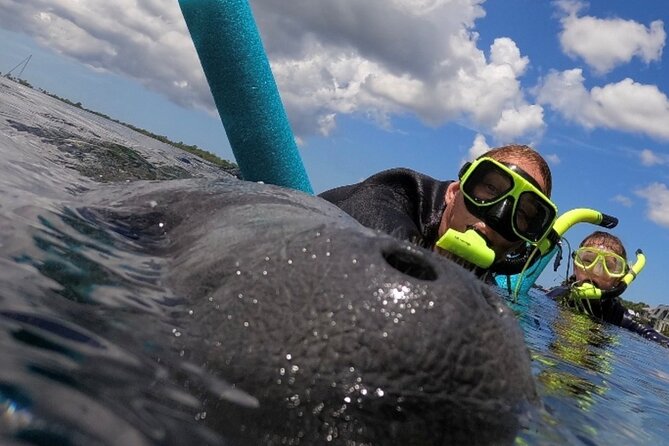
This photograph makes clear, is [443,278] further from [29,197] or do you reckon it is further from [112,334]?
[29,197]

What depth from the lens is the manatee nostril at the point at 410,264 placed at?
204 centimetres

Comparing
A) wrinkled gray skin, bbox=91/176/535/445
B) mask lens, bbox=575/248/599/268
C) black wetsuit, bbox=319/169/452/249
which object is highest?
mask lens, bbox=575/248/599/268

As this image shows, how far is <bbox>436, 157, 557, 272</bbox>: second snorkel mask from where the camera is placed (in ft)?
19.0

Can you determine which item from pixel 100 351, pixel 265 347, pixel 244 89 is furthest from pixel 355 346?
pixel 244 89

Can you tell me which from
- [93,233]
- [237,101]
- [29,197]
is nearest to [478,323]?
[93,233]

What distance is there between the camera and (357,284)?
75.5 inches

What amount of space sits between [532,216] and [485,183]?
53cm

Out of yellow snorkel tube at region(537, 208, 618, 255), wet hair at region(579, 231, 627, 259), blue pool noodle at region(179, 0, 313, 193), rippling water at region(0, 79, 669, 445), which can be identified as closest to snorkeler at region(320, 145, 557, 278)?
blue pool noodle at region(179, 0, 313, 193)

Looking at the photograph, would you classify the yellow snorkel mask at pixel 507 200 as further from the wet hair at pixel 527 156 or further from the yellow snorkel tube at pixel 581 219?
the yellow snorkel tube at pixel 581 219

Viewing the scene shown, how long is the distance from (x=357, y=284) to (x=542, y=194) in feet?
14.3

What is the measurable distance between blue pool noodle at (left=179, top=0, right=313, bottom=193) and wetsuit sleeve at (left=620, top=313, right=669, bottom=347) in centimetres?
1043

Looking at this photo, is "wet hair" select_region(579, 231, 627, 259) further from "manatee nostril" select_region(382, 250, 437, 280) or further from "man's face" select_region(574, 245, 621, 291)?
"manatee nostril" select_region(382, 250, 437, 280)

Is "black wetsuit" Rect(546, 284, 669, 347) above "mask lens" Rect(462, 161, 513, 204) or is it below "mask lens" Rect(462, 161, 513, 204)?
below

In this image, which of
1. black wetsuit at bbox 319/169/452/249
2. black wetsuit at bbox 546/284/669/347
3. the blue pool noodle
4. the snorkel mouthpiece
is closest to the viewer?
the snorkel mouthpiece
